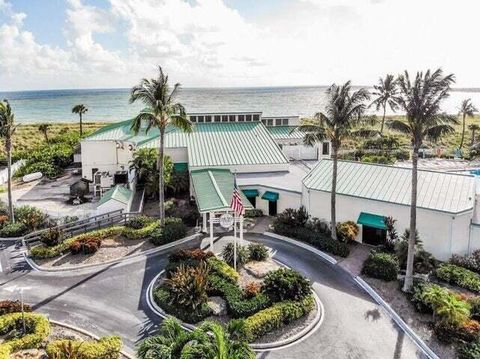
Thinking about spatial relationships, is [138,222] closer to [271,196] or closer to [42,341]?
[271,196]

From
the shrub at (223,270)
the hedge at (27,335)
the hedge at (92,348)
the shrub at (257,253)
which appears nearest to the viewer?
the hedge at (92,348)

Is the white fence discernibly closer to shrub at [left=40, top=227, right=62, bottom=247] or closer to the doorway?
shrub at [left=40, top=227, right=62, bottom=247]

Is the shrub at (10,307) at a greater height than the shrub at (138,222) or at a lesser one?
lesser

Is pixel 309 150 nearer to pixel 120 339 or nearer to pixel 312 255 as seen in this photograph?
pixel 312 255

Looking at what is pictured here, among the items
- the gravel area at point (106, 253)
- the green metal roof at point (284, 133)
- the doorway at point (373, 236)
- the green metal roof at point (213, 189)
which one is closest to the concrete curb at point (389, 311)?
the doorway at point (373, 236)

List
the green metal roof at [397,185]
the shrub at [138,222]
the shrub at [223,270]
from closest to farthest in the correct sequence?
1. the shrub at [223,270]
2. the green metal roof at [397,185]
3. the shrub at [138,222]

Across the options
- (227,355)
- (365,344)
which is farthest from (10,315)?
(365,344)

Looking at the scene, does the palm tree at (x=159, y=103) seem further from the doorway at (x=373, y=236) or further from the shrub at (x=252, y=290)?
the doorway at (x=373, y=236)
